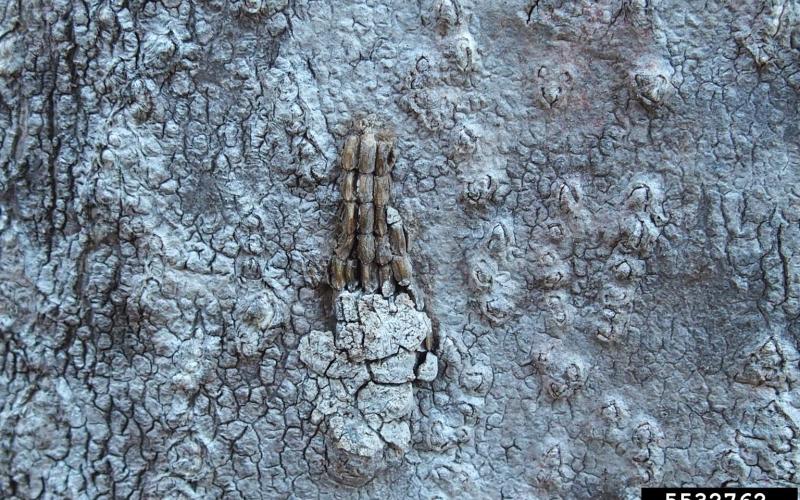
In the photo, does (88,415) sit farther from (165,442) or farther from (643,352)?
(643,352)

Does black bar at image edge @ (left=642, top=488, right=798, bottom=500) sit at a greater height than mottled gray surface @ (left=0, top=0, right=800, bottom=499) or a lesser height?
lesser

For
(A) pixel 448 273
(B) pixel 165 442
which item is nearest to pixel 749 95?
(A) pixel 448 273

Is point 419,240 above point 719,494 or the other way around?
above

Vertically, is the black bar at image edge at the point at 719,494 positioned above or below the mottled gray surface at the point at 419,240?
below
